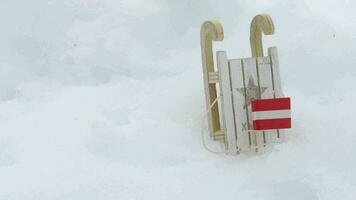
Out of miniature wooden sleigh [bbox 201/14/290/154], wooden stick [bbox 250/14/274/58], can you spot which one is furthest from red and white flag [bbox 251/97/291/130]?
wooden stick [bbox 250/14/274/58]

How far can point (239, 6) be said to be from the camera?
103 inches

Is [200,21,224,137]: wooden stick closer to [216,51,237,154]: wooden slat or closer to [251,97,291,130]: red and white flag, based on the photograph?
[216,51,237,154]: wooden slat

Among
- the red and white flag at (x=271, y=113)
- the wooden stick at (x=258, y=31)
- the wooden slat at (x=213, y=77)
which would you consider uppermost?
the wooden stick at (x=258, y=31)

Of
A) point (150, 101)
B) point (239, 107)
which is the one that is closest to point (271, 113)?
point (239, 107)

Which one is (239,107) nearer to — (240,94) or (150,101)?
(240,94)

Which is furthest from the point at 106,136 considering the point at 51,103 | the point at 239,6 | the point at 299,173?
the point at 239,6

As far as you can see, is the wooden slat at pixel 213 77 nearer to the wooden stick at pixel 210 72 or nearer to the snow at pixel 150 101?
the wooden stick at pixel 210 72

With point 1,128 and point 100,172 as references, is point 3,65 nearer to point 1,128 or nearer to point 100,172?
point 1,128

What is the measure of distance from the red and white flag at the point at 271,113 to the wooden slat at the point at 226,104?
0.30ft

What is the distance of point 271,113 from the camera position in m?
1.77

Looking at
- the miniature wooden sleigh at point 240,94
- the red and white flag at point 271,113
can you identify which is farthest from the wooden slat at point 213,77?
the red and white flag at point 271,113

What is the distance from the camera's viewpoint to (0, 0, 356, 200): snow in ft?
5.36

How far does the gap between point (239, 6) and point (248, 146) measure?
105 centimetres

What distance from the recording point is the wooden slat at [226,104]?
1801 millimetres
